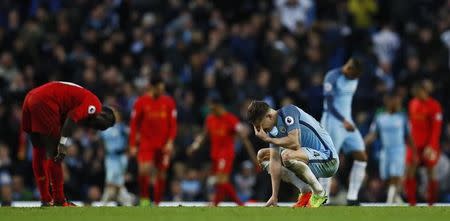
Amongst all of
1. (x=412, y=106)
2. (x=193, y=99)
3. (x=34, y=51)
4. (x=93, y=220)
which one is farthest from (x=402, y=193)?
(x=93, y=220)

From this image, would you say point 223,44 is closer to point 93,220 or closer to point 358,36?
point 358,36

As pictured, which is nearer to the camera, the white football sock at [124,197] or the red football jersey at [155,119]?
the red football jersey at [155,119]

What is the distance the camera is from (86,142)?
25.4 meters

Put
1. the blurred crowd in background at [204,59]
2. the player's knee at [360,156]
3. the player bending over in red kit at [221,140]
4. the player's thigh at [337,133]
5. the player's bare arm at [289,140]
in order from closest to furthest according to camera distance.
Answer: the player's bare arm at [289,140] < the player's thigh at [337,133] < the player's knee at [360,156] < the player bending over in red kit at [221,140] < the blurred crowd in background at [204,59]

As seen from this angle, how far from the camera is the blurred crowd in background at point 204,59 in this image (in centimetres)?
2489

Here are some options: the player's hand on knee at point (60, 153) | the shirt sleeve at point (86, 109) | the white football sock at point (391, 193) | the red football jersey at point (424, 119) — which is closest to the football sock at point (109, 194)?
the white football sock at point (391, 193)

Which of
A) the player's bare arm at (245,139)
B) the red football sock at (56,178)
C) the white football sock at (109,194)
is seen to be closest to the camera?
the red football sock at (56,178)

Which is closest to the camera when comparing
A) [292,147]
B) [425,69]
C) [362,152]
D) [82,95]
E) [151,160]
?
[292,147]

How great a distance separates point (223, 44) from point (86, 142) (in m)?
3.65

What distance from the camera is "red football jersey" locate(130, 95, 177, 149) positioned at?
74.7 feet

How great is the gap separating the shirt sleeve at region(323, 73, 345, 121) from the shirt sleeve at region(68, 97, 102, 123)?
4300mm

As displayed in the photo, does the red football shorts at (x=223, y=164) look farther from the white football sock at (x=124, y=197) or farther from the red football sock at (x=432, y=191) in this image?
the red football sock at (x=432, y=191)

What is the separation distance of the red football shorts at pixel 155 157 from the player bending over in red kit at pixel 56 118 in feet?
18.2

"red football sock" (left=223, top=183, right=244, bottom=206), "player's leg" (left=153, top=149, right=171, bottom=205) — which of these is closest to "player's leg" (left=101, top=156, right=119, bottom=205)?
"player's leg" (left=153, top=149, right=171, bottom=205)
